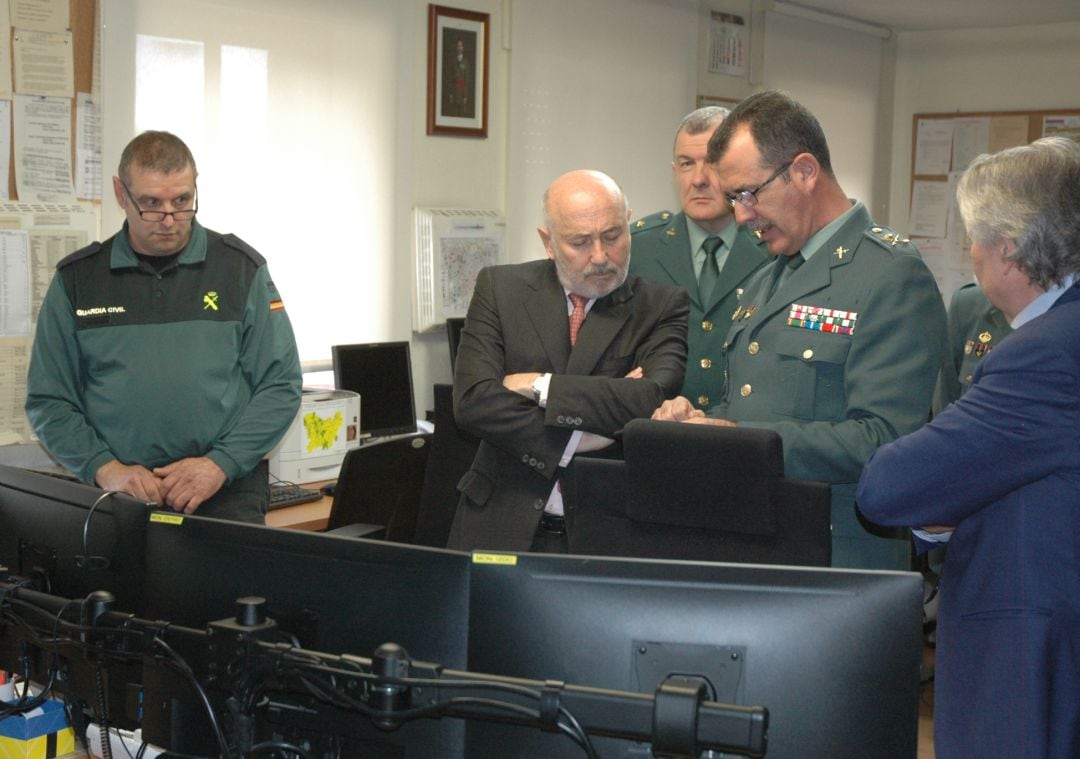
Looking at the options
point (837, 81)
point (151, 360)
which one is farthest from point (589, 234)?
point (837, 81)

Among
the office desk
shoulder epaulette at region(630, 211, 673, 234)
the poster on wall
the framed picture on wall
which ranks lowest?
the office desk

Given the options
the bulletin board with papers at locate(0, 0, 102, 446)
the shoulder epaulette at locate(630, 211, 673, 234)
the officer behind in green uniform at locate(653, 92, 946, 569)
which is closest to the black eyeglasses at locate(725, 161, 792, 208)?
the officer behind in green uniform at locate(653, 92, 946, 569)

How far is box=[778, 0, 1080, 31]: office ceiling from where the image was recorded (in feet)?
22.4

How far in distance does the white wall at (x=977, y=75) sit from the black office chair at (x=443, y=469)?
5.30 meters

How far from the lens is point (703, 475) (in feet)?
6.00

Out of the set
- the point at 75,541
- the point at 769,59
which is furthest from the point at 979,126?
the point at 75,541

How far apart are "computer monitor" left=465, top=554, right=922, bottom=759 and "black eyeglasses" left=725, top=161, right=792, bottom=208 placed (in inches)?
41.0

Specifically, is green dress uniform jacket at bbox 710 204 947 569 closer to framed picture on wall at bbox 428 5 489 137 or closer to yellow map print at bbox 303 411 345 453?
yellow map print at bbox 303 411 345 453

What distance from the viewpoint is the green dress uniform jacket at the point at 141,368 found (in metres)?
2.67

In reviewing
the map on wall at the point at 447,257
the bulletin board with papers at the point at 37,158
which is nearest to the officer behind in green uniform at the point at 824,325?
the bulletin board with papers at the point at 37,158

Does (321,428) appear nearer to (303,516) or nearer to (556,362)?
(303,516)

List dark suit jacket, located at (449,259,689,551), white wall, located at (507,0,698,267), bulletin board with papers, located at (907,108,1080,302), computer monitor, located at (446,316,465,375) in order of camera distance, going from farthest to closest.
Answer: bulletin board with papers, located at (907,108,1080,302)
white wall, located at (507,0,698,267)
computer monitor, located at (446,316,465,375)
dark suit jacket, located at (449,259,689,551)

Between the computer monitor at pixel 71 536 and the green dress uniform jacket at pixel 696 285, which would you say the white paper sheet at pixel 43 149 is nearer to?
the green dress uniform jacket at pixel 696 285

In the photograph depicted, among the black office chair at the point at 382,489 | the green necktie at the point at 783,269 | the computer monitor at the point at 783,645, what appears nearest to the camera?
the computer monitor at the point at 783,645
